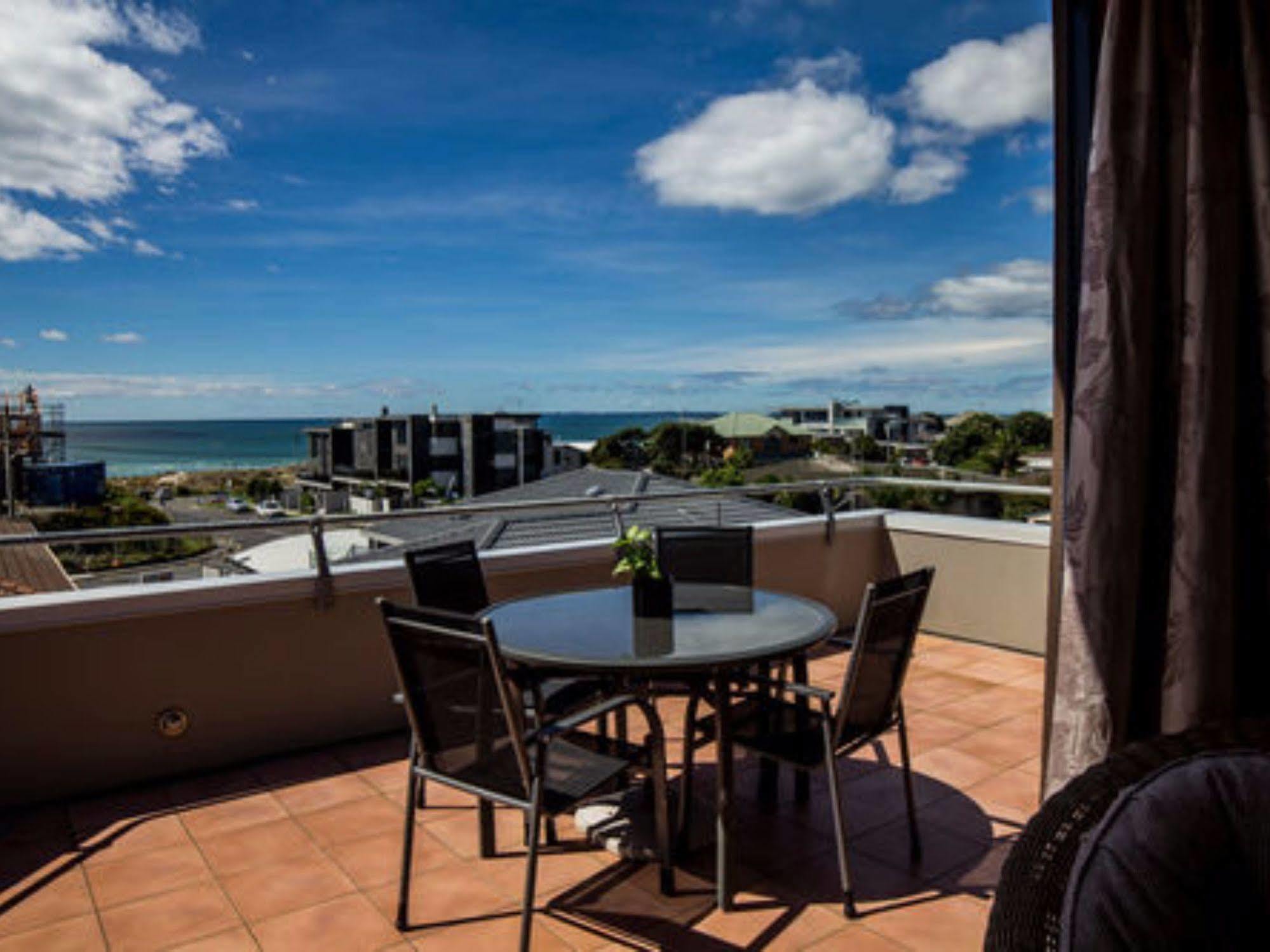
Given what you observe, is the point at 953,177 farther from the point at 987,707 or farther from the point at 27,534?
the point at 27,534

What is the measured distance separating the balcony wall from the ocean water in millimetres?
42892

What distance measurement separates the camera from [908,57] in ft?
53.6

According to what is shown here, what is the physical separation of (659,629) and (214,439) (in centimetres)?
8082

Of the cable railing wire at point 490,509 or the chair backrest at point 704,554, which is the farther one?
the chair backrest at point 704,554

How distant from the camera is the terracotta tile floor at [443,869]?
2320 millimetres

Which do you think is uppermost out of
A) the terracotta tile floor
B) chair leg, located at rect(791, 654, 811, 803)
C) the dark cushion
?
the dark cushion

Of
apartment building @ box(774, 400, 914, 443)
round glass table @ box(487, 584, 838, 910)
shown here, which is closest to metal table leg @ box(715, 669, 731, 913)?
round glass table @ box(487, 584, 838, 910)

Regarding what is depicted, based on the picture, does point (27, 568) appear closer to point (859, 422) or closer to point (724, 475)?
point (724, 475)

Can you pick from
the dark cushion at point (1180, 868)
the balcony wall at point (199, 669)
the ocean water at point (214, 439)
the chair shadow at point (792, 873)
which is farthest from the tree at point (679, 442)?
the ocean water at point (214, 439)

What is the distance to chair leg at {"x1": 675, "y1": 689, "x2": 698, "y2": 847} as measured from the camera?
106 inches

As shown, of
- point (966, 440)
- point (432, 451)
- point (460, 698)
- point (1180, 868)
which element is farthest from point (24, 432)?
point (432, 451)

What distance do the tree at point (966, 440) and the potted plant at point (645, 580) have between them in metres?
11.4

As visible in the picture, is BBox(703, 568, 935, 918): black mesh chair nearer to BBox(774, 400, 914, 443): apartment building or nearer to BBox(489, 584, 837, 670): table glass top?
BBox(489, 584, 837, 670): table glass top

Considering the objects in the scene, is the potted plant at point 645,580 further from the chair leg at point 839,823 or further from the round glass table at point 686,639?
the chair leg at point 839,823
